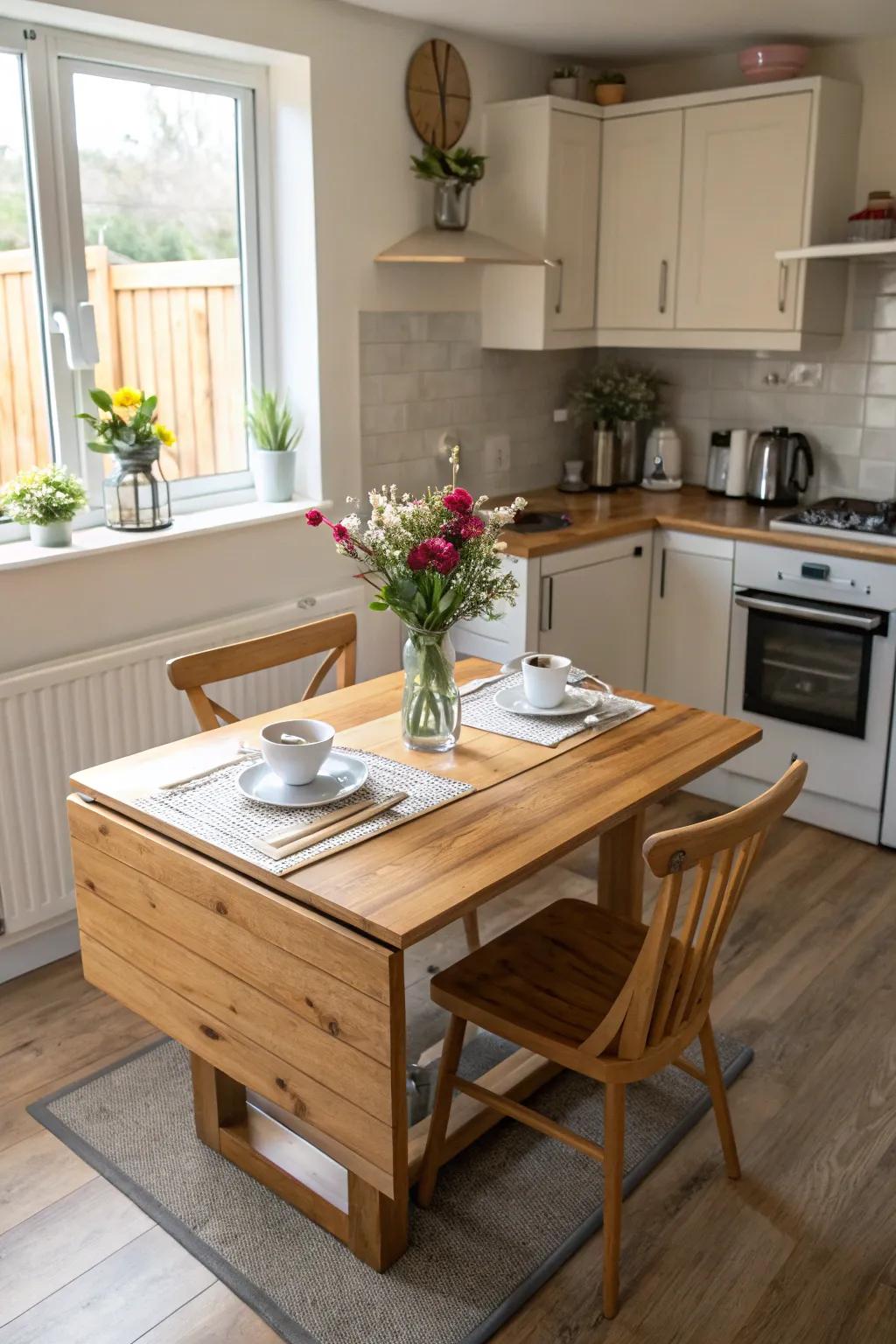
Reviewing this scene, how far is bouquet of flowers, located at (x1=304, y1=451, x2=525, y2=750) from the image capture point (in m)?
2.02

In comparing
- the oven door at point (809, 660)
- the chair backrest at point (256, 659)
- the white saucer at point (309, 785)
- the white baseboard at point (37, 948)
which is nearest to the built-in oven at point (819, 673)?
the oven door at point (809, 660)

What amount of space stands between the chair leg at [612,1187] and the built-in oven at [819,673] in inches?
75.1

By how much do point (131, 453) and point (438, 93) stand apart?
1516 millimetres

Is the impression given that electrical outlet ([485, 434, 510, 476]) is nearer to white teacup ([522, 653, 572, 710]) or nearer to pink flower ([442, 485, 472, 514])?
white teacup ([522, 653, 572, 710])

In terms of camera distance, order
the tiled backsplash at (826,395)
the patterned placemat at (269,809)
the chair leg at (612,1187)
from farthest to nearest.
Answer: the tiled backsplash at (826,395)
the chair leg at (612,1187)
the patterned placemat at (269,809)

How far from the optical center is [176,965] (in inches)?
79.6

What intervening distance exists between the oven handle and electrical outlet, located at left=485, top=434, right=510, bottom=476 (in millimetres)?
946

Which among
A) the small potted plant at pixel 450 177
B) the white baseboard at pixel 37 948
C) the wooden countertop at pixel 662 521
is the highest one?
the small potted plant at pixel 450 177

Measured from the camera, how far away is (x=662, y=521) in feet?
12.6

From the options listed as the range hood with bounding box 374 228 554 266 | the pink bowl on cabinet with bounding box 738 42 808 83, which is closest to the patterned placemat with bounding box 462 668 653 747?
the range hood with bounding box 374 228 554 266

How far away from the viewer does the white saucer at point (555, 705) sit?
2.37 metres

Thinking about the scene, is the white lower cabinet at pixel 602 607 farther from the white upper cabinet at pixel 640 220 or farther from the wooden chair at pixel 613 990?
the wooden chair at pixel 613 990

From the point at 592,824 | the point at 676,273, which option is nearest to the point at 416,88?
the point at 676,273

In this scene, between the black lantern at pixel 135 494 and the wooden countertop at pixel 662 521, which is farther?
the wooden countertop at pixel 662 521
